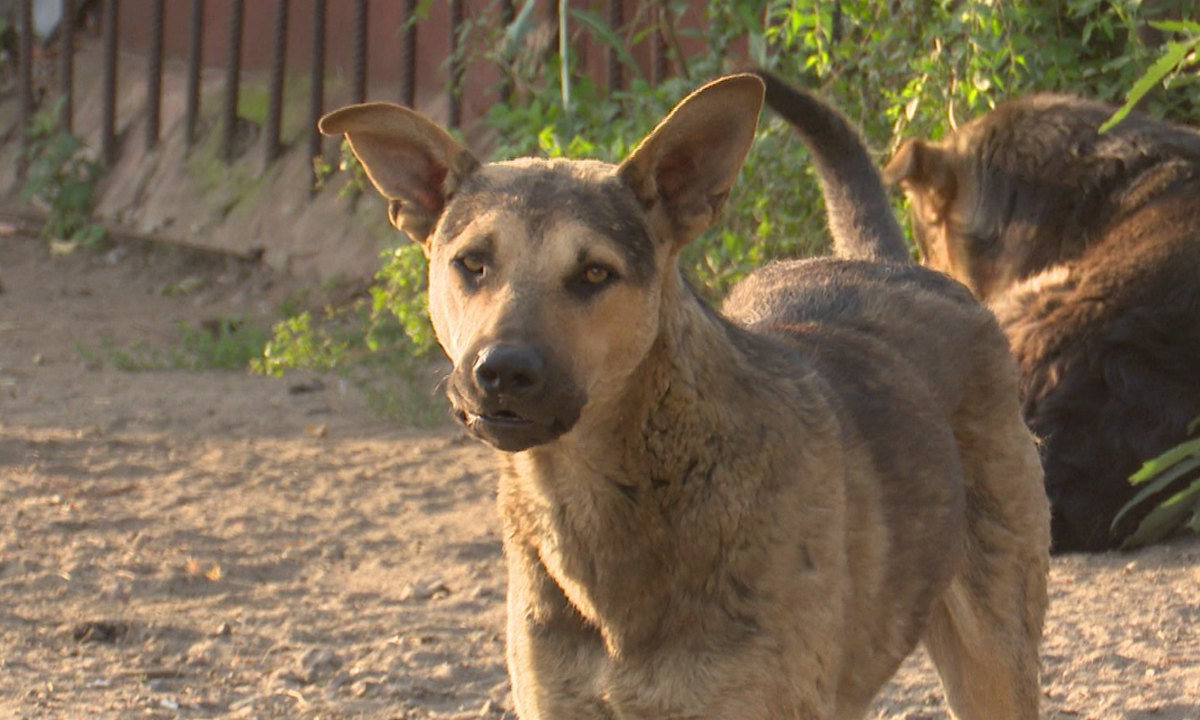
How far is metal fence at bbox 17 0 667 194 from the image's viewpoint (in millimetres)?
9781

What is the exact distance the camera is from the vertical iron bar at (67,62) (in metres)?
12.6

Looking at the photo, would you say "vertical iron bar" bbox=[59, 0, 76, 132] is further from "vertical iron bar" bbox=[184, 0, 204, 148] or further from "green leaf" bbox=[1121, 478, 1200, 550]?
"green leaf" bbox=[1121, 478, 1200, 550]

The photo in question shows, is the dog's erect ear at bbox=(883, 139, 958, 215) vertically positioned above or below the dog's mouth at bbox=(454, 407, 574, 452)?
above

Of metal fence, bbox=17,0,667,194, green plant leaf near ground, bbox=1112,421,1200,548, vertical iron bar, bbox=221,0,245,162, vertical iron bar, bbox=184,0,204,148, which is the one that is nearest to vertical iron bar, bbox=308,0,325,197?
metal fence, bbox=17,0,667,194

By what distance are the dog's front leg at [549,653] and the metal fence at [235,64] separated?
18.1ft

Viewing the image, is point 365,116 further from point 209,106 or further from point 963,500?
point 209,106

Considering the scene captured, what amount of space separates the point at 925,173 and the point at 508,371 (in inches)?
163

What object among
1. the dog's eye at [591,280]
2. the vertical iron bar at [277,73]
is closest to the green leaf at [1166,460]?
the dog's eye at [591,280]

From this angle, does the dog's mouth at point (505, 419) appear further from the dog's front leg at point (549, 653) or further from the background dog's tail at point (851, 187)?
the background dog's tail at point (851, 187)

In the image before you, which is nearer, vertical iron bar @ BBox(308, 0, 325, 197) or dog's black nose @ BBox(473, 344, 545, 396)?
dog's black nose @ BBox(473, 344, 545, 396)

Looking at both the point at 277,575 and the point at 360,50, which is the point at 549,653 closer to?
the point at 277,575

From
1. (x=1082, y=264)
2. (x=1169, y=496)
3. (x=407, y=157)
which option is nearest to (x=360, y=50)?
(x=1082, y=264)

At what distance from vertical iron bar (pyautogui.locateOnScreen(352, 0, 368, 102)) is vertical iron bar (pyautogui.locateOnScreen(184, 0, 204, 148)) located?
143 cm

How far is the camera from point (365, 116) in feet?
12.8
